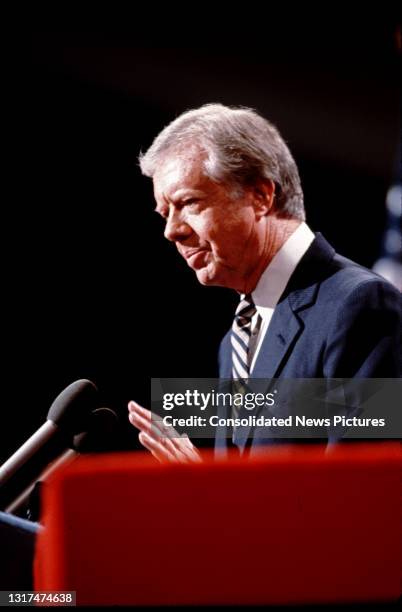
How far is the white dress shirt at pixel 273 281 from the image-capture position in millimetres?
1612

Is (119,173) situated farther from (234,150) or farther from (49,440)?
(49,440)

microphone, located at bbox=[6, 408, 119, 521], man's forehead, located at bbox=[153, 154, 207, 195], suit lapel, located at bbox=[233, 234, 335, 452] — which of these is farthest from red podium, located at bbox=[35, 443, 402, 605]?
man's forehead, located at bbox=[153, 154, 207, 195]

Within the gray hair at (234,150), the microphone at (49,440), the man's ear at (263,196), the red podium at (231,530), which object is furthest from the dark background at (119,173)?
the red podium at (231,530)

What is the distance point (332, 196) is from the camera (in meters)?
2.59

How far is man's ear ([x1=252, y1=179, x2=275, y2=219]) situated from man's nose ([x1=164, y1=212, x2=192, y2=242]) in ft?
0.56

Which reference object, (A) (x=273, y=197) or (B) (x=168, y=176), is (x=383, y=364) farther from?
(B) (x=168, y=176)

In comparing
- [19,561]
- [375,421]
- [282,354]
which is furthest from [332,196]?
[19,561]

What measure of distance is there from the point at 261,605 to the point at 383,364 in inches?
33.7

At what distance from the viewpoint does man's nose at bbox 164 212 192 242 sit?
1.65 metres

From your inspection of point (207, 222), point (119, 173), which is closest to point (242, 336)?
point (207, 222)

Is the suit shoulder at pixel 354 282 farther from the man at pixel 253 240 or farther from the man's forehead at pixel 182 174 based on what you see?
the man's forehead at pixel 182 174

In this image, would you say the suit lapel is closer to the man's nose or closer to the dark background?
the man's nose

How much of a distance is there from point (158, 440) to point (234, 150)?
0.72 meters

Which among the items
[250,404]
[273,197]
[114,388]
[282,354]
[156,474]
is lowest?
[114,388]
